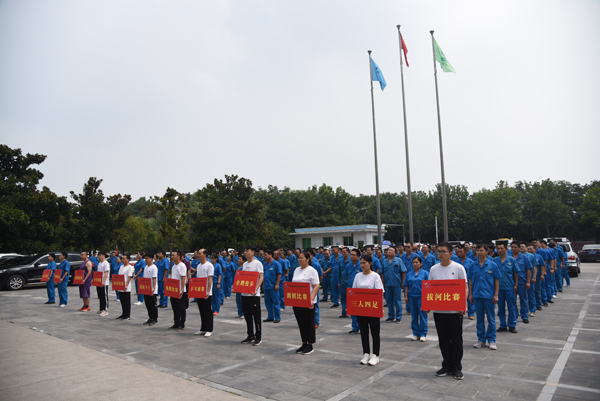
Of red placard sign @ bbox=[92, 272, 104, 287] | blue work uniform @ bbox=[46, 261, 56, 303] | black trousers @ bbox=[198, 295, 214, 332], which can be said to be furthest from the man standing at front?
blue work uniform @ bbox=[46, 261, 56, 303]

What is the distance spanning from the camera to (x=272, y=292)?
10.3 meters

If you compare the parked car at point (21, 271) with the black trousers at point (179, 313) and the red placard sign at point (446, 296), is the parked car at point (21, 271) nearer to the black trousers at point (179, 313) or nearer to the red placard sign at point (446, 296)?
the black trousers at point (179, 313)

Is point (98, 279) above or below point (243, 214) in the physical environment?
below

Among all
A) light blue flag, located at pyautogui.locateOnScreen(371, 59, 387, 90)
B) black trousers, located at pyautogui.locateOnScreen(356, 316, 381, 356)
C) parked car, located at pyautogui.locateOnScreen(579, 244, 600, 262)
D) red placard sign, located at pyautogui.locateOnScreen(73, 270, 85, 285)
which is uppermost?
light blue flag, located at pyautogui.locateOnScreen(371, 59, 387, 90)

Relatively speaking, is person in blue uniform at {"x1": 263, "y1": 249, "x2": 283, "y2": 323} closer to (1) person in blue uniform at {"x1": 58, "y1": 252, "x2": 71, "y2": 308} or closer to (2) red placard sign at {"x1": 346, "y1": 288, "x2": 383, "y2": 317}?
(2) red placard sign at {"x1": 346, "y1": 288, "x2": 383, "y2": 317}

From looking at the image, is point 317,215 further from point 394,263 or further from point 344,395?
point 344,395

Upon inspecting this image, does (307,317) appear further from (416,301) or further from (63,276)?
(63,276)

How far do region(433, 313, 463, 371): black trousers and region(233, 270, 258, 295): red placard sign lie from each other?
11.1 ft

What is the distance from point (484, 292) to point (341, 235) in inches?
1514

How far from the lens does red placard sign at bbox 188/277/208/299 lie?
27.9ft

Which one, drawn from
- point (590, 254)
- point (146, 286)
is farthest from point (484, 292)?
point (590, 254)

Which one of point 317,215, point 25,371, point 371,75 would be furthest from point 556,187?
point 25,371

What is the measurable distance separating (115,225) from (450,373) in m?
26.5

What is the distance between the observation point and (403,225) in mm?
66500
